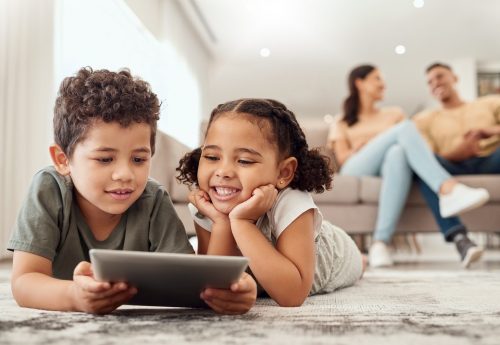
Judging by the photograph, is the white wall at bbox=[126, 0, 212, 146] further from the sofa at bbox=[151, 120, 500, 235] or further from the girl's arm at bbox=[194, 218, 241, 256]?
the girl's arm at bbox=[194, 218, 241, 256]

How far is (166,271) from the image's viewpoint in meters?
0.88

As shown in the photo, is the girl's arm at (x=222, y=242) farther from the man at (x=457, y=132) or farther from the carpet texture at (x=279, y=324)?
the man at (x=457, y=132)

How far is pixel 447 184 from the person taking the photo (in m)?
2.80

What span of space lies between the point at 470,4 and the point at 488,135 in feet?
12.7

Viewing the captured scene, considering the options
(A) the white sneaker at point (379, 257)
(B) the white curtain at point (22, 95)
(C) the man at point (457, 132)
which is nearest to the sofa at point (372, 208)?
(C) the man at point (457, 132)

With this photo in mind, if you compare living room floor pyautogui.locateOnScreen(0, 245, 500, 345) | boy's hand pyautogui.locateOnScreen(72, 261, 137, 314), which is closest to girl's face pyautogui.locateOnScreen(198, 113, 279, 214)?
living room floor pyautogui.locateOnScreen(0, 245, 500, 345)

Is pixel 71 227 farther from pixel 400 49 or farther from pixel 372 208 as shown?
pixel 400 49

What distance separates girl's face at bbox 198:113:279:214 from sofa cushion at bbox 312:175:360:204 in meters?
1.90

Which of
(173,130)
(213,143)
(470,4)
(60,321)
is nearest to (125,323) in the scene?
(60,321)

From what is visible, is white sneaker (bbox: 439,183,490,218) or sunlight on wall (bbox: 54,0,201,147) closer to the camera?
white sneaker (bbox: 439,183,490,218)

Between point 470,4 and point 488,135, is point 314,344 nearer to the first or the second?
point 488,135

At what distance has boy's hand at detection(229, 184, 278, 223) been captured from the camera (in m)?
1.16

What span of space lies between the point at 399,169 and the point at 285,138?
71.1 inches

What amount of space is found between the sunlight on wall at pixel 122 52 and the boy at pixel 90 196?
283cm
